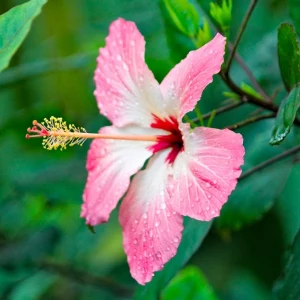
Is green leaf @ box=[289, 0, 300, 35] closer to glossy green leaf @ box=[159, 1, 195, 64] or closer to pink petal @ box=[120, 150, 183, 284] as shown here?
glossy green leaf @ box=[159, 1, 195, 64]

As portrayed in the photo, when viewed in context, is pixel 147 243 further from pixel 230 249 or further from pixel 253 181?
pixel 230 249

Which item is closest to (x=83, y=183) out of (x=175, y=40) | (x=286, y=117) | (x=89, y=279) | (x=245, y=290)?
(x=89, y=279)

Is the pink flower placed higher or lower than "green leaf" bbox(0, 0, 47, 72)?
lower

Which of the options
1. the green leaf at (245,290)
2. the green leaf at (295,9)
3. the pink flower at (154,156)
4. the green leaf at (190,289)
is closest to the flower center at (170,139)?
the pink flower at (154,156)

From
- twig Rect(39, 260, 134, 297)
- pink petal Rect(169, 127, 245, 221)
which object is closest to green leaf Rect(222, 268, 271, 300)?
twig Rect(39, 260, 134, 297)

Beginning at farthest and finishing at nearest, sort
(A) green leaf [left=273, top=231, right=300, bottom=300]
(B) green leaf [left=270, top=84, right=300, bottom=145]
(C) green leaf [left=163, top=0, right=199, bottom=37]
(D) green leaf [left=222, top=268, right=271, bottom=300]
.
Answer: (D) green leaf [left=222, top=268, right=271, bottom=300] → (C) green leaf [left=163, top=0, right=199, bottom=37] → (A) green leaf [left=273, top=231, right=300, bottom=300] → (B) green leaf [left=270, top=84, right=300, bottom=145]

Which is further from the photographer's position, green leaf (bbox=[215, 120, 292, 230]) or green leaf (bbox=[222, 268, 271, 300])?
green leaf (bbox=[222, 268, 271, 300])

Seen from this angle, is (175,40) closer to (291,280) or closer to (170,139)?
(170,139)
